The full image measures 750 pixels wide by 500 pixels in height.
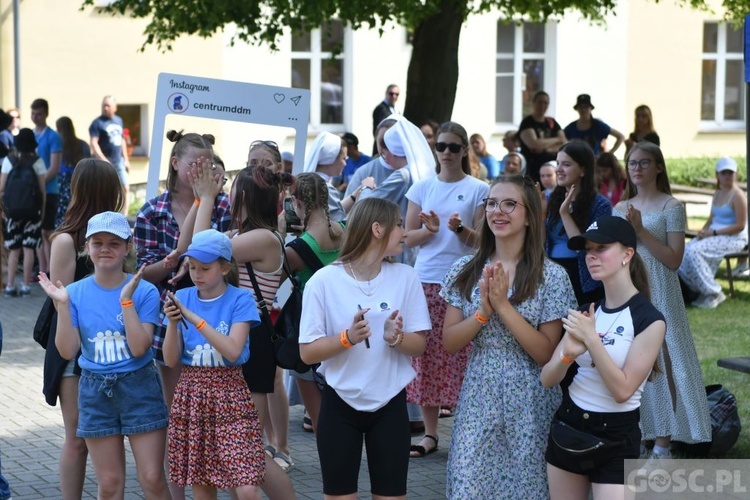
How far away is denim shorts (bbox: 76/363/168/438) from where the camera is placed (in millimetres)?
4945

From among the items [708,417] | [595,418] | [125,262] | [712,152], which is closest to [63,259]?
[125,262]

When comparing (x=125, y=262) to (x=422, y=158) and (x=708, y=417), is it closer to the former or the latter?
(x=422, y=158)

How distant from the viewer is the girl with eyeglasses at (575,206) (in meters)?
6.55

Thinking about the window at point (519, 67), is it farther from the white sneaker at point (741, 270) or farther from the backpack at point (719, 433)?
the backpack at point (719, 433)

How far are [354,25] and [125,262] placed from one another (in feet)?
30.8

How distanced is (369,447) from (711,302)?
8.82 m

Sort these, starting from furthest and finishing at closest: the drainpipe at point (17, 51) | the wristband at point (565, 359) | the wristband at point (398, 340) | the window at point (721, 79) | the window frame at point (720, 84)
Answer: the window at point (721, 79) → the window frame at point (720, 84) → the drainpipe at point (17, 51) → the wristband at point (398, 340) → the wristband at point (565, 359)

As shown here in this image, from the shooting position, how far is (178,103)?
6961 mm

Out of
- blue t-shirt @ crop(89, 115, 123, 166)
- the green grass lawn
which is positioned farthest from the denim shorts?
blue t-shirt @ crop(89, 115, 123, 166)

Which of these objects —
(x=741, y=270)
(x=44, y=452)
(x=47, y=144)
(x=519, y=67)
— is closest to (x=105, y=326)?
(x=44, y=452)

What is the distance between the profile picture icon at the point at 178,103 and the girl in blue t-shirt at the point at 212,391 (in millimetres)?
2174

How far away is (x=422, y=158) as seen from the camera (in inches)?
309

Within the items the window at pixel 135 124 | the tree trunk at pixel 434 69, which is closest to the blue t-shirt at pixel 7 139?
the tree trunk at pixel 434 69

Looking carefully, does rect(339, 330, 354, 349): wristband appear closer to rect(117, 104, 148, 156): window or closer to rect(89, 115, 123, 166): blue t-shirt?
rect(89, 115, 123, 166): blue t-shirt
